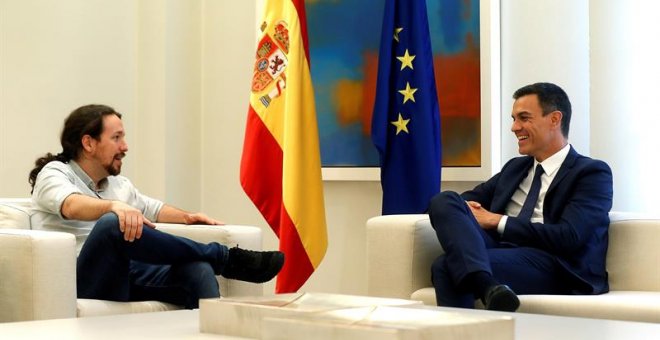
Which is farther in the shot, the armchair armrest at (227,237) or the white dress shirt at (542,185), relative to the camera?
the white dress shirt at (542,185)

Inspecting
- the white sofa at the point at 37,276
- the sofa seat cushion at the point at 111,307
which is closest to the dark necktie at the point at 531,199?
the sofa seat cushion at the point at 111,307

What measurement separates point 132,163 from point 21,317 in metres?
2.61

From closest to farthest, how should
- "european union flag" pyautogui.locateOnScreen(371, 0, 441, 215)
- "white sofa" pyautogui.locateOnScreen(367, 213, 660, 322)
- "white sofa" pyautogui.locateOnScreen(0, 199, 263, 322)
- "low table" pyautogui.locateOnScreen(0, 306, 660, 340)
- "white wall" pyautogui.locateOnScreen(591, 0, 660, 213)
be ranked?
"low table" pyautogui.locateOnScreen(0, 306, 660, 340) < "white sofa" pyautogui.locateOnScreen(0, 199, 263, 322) < "white sofa" pyautogui.locateOnScreen(367, 213, 660, 322) < "white wall" pyautogui.locateOnScreen(591, 0, 660, 213) < "european union flag" pyautogui.locateOnScreen(371, 0, 441, 215)

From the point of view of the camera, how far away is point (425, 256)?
142 inches

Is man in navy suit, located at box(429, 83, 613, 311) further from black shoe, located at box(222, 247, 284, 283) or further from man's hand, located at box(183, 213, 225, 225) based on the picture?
man's hand, located at box(183, 213, 225, 225)

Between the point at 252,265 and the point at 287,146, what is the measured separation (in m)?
1.22

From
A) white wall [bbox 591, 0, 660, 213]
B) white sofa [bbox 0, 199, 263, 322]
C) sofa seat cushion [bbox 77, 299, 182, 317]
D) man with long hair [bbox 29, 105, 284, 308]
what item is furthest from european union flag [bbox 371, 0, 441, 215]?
white sofa [bbox 0, 199, 263, 322]

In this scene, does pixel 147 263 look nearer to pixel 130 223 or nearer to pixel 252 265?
pixel 130 223

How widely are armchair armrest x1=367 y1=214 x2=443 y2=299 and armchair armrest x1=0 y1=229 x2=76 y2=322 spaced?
117 cm

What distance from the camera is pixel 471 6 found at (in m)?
4.75

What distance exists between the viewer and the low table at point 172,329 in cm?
178

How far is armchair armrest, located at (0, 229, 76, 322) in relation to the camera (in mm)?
2910

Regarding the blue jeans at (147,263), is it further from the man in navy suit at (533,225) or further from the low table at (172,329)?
the low table at (172,329)

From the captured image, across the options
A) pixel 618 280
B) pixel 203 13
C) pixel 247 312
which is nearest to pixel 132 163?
pixel 203 13
